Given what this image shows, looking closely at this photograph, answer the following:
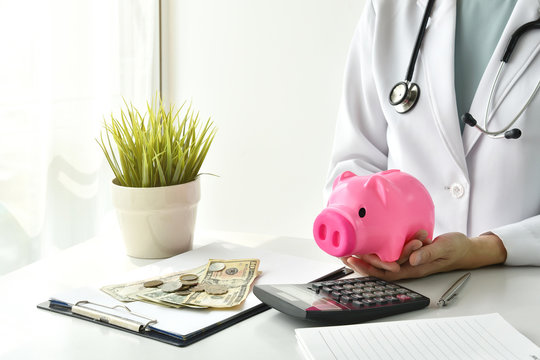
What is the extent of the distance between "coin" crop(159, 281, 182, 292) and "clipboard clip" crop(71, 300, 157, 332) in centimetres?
7

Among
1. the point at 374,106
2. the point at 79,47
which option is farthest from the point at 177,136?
the point at 79,47

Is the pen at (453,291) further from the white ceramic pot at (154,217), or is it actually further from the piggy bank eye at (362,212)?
the white ceramic pot at (154,217)

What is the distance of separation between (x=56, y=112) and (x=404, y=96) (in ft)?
2.89

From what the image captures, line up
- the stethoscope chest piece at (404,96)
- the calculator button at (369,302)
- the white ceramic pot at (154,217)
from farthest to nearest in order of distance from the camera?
the stethoscope chest piece at (404,96) → the white ceramic pot at (154,217) → the calculator button at (369,302)

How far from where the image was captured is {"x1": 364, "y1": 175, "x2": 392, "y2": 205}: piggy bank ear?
89 cm

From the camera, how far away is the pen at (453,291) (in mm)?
861

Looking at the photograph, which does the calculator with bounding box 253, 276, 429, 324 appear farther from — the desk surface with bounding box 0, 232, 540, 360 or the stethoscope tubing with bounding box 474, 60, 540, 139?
the stethoscope tubing with bounding box 474, 60, 540, 139

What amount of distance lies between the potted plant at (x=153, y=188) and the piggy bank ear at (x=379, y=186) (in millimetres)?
335

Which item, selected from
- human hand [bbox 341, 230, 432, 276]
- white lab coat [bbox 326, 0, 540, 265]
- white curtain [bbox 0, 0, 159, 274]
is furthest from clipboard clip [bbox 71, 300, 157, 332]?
white curtain [bbox 0, 0, 159, 274]

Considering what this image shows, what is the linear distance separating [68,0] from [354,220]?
3.58 feet

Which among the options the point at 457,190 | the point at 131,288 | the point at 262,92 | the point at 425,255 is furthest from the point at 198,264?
the point at 262,92

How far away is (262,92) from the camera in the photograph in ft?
6.70

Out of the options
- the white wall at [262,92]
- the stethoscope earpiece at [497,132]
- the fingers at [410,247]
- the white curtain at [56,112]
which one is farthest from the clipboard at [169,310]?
the white wall at [262,92]

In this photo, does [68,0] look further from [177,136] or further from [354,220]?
[354,220]
